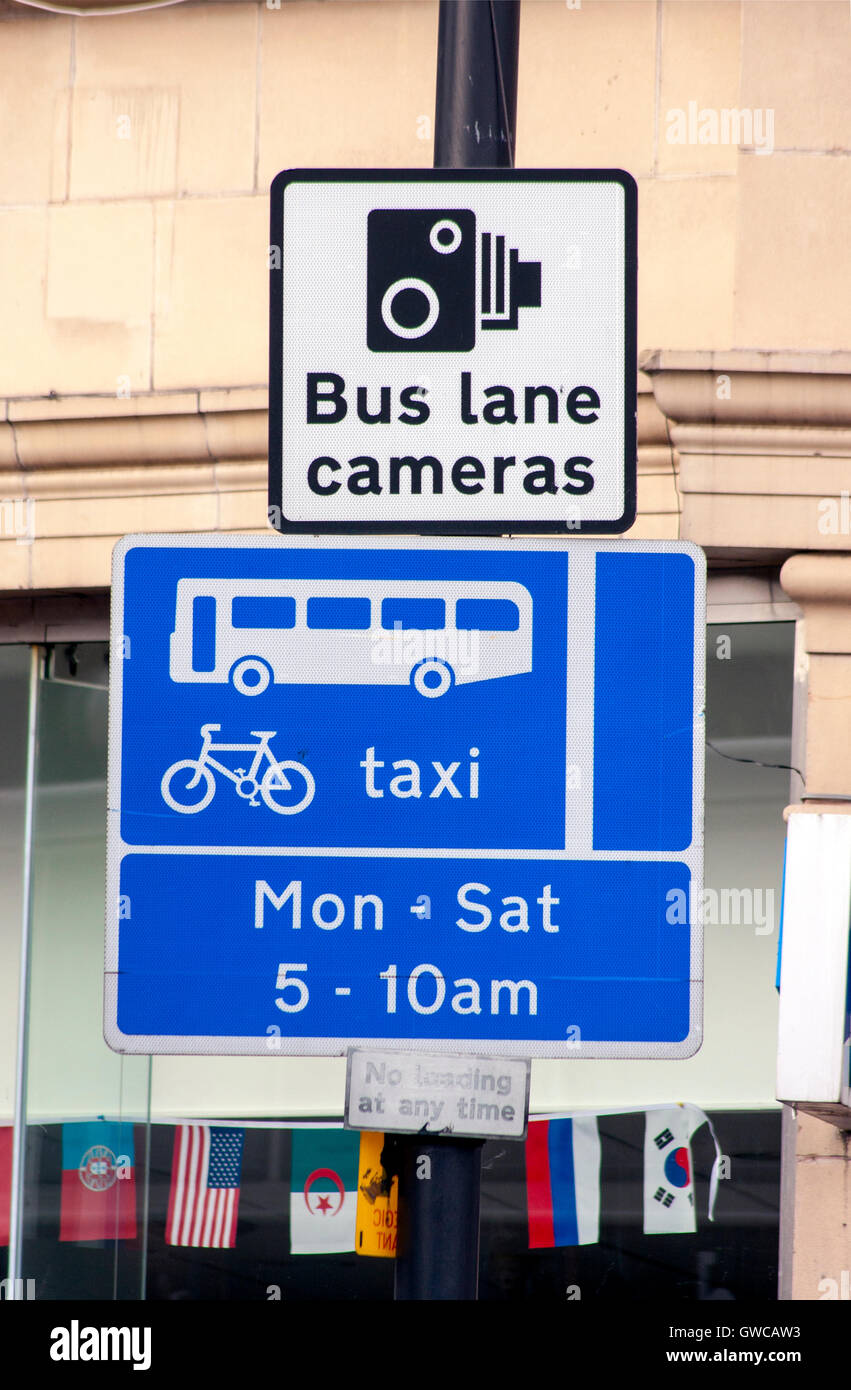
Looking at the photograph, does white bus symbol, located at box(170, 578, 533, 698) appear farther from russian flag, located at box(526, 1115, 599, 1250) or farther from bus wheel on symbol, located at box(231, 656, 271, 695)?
russian flag, located at box(526, 1115, 599, 1250)

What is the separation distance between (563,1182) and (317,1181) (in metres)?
1.13

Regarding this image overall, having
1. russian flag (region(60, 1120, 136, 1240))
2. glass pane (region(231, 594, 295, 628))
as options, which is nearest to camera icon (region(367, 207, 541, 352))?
glass pane (region(231, 594, 295, 628))

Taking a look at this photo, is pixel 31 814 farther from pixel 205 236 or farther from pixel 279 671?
pixel 279 671

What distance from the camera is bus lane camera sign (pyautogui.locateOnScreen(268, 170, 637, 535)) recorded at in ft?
9.56

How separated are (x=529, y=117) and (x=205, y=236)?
155 cm

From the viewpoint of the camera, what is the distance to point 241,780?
2.78 m

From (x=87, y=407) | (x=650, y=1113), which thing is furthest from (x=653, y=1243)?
(x=87, y=407)

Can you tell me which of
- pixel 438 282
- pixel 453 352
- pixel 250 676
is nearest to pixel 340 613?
pixel 250 676

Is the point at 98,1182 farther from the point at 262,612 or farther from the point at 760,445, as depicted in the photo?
the point at 262,612

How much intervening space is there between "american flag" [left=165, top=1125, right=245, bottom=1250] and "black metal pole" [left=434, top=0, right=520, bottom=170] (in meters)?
5.40

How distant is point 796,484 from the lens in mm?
6648

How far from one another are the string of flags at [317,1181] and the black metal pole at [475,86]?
16.3ft

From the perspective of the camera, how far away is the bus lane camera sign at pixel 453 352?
291cm

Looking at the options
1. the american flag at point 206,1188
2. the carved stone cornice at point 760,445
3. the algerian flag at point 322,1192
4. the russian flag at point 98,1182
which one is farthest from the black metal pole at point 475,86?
the russian flag at point 98,1182
